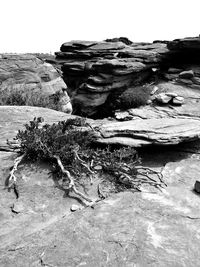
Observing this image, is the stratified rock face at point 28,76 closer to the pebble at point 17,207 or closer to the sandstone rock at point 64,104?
the sandstone rock at point 64,104

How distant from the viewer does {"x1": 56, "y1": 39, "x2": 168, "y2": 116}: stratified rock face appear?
22.2m

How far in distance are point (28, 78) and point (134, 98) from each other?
7432mm

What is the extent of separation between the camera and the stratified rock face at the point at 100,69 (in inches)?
873

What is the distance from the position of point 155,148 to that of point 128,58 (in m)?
17.1

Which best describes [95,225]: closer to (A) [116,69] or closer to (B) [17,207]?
(B) [17,207]

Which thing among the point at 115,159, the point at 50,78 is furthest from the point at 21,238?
the point at 50,78

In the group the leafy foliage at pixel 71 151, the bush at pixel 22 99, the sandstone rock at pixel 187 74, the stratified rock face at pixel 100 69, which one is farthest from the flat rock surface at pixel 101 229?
the sandstone rock at pixel 187 74

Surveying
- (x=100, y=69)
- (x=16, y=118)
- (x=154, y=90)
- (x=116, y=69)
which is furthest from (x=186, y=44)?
(x=16, y=118)

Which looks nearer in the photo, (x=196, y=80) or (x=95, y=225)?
(x=95, y=225)

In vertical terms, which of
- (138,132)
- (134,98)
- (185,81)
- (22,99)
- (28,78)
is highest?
(138,132)

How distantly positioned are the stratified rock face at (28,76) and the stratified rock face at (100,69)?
4445mm

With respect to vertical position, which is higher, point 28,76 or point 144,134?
point 144,134

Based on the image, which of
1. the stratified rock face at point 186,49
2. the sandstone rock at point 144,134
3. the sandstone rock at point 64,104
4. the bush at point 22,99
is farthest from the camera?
the stratified rock face at point 186,49

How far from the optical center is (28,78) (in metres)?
16.6
